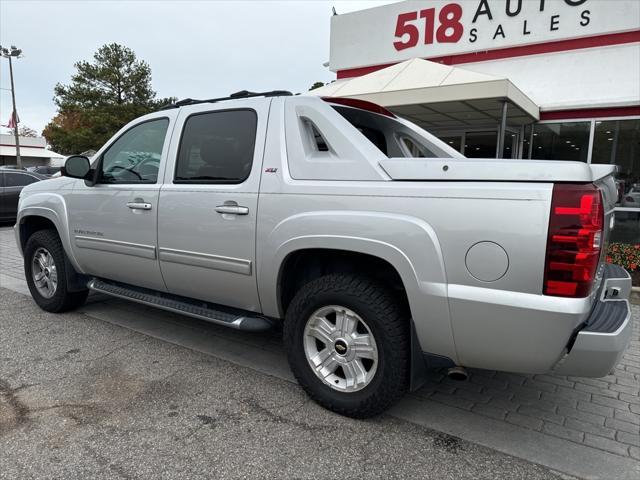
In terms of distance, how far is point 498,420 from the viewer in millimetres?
3010

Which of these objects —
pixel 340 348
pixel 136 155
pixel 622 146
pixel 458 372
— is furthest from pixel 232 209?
pixel 622 146

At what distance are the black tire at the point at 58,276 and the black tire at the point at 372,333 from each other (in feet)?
9.24

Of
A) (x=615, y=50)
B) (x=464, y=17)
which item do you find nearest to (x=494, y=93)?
(x=615, y=50)

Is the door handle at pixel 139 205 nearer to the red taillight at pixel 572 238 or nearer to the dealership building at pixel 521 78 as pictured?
the red taillight at pixel 572 238

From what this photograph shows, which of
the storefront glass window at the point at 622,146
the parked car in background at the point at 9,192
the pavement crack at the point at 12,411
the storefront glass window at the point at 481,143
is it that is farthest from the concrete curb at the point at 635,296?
the parked car in background at the point at 9,192

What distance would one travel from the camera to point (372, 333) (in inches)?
110

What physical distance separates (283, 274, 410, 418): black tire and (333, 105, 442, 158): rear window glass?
122 centimetres

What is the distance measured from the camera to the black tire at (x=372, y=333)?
2719mm

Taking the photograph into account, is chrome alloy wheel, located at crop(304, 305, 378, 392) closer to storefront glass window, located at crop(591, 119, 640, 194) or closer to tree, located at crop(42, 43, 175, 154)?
storefront glass window, located at crop(591, 119, 640, 194)

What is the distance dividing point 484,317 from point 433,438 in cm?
86

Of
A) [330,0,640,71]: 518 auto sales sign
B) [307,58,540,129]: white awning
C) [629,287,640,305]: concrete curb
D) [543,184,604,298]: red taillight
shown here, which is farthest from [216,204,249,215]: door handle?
[330,0,640,71]: 518 auto sales sign

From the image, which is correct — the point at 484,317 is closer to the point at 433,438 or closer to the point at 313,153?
the point at 433,438

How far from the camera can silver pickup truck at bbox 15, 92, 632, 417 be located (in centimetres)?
227

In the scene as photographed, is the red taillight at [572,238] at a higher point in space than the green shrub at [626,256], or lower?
higher
